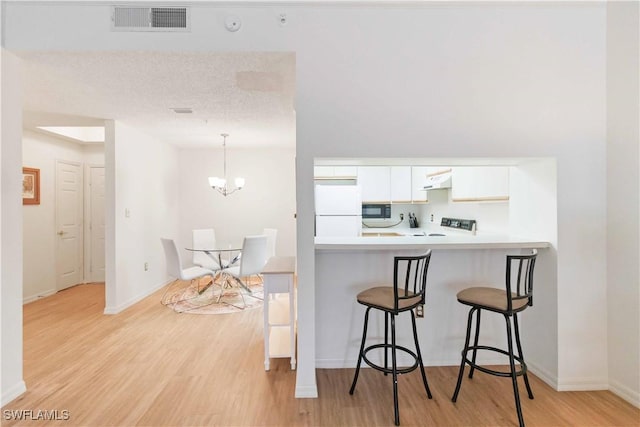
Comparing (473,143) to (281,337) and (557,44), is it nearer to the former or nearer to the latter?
(557,44)

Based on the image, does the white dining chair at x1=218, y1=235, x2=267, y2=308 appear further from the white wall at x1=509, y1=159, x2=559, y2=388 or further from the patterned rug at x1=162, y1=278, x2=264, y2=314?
the white wall at x1=509, y1=159, x2=559, y2=388

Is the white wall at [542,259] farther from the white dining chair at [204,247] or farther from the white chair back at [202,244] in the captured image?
the white chair back at [202,244]

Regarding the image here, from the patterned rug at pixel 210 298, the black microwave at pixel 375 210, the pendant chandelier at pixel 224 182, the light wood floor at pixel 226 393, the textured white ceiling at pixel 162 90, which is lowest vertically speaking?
the light wood floor at pixel 226 393

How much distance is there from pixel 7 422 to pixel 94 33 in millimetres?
2512

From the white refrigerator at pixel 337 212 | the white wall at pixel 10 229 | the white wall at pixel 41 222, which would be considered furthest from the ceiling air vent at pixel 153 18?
the white wall at pixel 41 222

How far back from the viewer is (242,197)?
→ 18.6ft

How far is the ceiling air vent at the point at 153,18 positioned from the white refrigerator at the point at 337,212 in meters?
2.60

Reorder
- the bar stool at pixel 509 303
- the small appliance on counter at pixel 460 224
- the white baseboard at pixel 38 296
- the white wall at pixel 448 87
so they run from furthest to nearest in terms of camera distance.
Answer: the white baseboard at pixel 38 296 → the small appliance on counter at pixel 460 224 → the white wall at pixel 448 87 → the bar stool at pixel 509 303

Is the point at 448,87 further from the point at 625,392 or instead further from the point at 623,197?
the point at 625,392

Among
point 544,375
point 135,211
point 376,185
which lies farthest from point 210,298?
point 544,375

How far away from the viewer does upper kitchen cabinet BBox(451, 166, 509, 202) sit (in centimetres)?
275

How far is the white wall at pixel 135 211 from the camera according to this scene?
3.68 metres

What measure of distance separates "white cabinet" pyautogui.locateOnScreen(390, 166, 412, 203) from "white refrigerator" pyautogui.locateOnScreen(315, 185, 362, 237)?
0.71 m

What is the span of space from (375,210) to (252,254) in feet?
6.60
